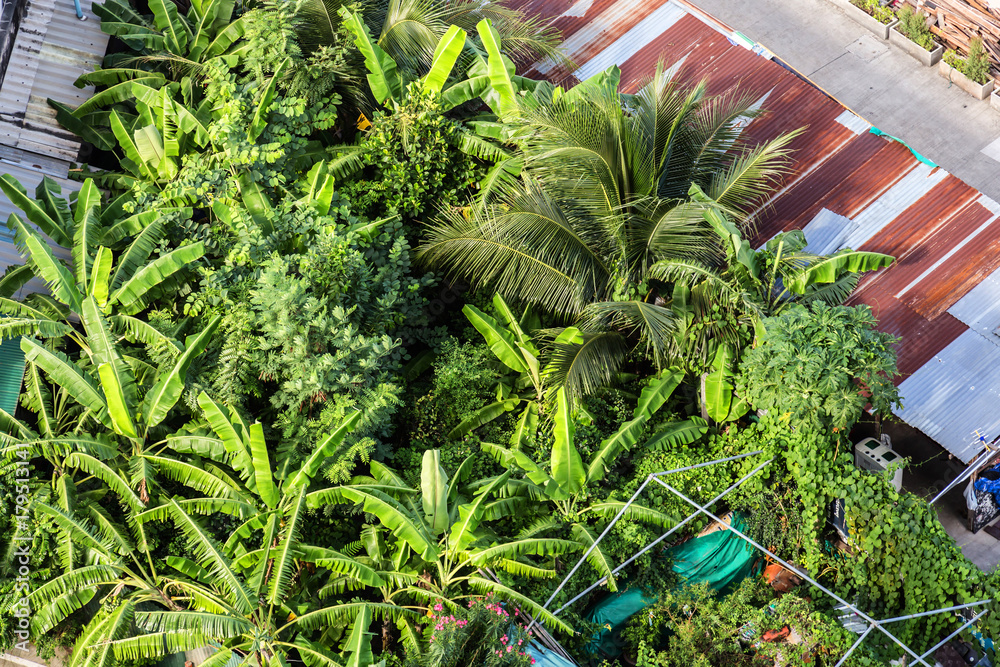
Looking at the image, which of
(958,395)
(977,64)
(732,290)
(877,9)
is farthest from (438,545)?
(877,9)

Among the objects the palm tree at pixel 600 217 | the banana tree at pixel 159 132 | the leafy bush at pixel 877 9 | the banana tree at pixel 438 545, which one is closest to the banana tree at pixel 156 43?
the banana tree at pixel 159 132

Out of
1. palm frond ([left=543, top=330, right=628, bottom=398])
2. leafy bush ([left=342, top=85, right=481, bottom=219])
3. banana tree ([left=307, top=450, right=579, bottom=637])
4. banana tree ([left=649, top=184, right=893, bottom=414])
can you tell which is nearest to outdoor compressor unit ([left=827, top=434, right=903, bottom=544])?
banana tree ([left=649, top=184, right=893, bottom=414])

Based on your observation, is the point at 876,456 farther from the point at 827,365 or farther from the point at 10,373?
the point at 10,373

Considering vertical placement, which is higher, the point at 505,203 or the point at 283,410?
the point at 505,203

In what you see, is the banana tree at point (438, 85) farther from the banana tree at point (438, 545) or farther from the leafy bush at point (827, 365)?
the banana tree at point (438, 545)

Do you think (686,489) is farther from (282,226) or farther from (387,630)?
(282,226)

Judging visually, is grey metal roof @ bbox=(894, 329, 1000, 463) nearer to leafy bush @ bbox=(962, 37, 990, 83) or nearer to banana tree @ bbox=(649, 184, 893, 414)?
banana tree @ bbox=(649, 184, 893, 414)

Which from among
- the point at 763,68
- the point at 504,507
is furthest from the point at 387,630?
the point at 763,68
